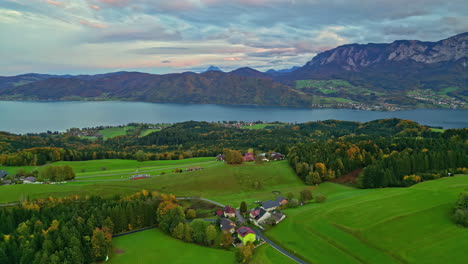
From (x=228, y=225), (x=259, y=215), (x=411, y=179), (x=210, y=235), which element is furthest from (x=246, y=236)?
(x=411, y=179)

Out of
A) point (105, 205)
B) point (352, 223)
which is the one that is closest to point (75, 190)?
point (105, 205)

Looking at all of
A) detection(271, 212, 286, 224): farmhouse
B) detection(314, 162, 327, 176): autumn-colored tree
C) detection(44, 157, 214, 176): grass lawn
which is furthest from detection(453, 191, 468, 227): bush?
detection(44, 157, 214, 176): grass lawn

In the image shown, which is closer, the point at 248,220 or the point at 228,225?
the point at 228,225

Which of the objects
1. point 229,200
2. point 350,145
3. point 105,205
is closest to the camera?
point 105,205

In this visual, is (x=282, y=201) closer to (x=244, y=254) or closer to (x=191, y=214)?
(x=191, y=214)

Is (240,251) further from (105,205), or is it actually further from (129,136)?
(129,136)
